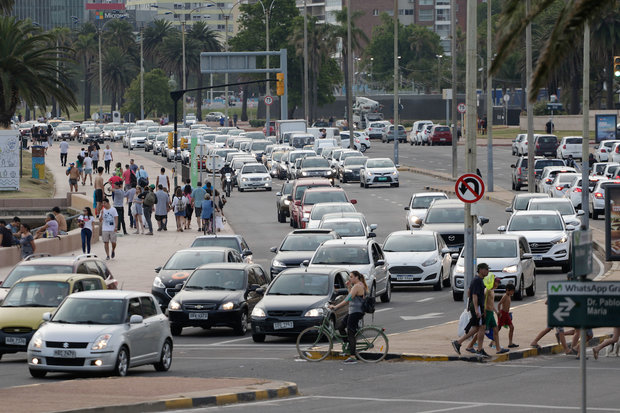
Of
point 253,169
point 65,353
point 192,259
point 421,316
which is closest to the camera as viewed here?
point 65,353

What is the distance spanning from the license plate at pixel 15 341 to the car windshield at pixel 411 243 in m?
13.1

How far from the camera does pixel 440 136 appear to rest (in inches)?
3952

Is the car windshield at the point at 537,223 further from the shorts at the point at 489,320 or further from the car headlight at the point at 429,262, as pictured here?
the shorts at the point at 489,320

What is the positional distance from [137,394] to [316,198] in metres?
28.1

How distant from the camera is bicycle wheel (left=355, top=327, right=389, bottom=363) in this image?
20.7m

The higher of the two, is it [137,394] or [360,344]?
[137,394]

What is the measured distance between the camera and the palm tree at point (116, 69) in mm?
151000

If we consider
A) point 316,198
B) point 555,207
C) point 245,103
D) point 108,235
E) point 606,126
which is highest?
point 245,103

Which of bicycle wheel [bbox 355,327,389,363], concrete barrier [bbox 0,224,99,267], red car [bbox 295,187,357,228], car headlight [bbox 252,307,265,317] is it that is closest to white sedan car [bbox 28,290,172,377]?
bicycle wheel [bbox 355,327,389,363]

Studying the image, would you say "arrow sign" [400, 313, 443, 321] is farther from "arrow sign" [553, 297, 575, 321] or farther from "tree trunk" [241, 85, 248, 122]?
"tree trunk" [241, 85, 248, 122]

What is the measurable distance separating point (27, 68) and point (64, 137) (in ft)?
189

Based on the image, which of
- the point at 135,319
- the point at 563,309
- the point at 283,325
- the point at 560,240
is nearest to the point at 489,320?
the point at 283,325

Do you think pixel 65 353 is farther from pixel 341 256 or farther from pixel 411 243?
pixel 411 243

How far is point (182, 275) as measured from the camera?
27.3 m
